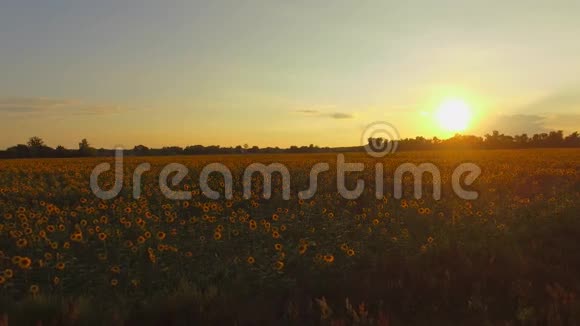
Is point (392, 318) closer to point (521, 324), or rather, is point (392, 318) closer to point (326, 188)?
point (521, 324)

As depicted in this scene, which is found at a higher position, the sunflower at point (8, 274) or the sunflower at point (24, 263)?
the sunflower at point (24, 263)

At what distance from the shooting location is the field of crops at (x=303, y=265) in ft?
19.2

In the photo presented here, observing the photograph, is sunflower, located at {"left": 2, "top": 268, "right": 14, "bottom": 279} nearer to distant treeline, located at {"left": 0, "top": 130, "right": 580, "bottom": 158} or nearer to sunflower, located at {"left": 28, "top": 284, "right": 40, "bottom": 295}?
sunflower, located at {"left": 28, "top": 284, "right": 40, "bottom": 295}

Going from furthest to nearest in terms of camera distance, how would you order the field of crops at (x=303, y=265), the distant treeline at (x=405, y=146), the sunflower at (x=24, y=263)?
the distant treeline at (x=405, y=146) < the sunflower at (x=24, y=263) < the field of crops at (x=303, y=265)

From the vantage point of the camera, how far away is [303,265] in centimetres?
791

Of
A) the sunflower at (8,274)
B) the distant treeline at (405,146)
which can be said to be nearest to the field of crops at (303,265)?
the sunflower at (8,274)

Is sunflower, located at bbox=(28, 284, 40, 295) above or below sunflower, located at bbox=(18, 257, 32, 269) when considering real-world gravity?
below

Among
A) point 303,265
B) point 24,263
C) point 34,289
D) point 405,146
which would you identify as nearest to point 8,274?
point 24,263

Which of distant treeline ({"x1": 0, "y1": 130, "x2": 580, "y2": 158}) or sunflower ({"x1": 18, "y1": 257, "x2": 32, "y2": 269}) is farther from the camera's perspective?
distant treeline ({"x1": 0, "y1": 130, "x2": 580, "y2": 158})

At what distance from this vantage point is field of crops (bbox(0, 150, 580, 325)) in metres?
5.85

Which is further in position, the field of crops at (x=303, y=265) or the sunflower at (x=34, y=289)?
the sunflower at (x=34, y=289)

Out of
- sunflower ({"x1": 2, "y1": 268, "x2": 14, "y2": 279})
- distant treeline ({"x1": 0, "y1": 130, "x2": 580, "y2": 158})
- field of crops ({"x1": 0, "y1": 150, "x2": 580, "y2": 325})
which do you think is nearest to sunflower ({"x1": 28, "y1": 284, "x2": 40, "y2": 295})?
field of crops ({"x1": 0, "y1": 150, "x2": 580, "y2": 325})

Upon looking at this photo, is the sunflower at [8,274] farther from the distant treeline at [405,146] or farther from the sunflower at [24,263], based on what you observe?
the distant treeline at [405,146]

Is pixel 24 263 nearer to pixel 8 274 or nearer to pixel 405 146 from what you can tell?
pixel 8 274
